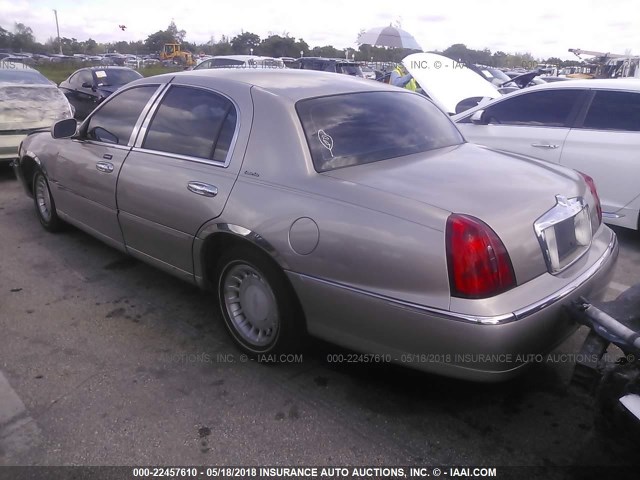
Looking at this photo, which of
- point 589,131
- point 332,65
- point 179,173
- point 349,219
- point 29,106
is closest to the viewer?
point 349,219

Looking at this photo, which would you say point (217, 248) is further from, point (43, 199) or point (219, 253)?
point (43, 199)

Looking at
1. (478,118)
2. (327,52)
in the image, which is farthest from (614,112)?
(327,52)

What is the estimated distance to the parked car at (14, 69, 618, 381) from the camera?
2.29m

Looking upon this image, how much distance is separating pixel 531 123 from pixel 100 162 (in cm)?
417

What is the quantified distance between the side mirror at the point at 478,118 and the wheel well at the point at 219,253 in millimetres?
3869

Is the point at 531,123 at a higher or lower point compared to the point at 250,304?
higher

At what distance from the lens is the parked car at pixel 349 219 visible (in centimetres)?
229

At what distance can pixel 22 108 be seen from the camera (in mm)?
7625

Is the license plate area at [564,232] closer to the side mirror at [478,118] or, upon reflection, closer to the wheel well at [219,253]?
the wheel well at [219,253]

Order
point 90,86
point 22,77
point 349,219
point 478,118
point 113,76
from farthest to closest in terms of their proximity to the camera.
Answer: point 113,76 < point 90,86 < point 22,77 < point 478,118 < point 349,219

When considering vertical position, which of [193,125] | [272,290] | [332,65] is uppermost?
[332,65]

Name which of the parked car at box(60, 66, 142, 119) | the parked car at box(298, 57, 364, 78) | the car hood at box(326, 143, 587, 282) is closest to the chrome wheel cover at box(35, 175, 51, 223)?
the car hood at box(326, 143, 587, 282)

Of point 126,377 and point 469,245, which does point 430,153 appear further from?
point 126,377

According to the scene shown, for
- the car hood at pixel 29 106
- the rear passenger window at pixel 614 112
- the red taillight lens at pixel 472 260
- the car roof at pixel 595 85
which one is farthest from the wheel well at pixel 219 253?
the car hood at pixel 29 106
